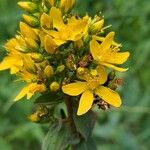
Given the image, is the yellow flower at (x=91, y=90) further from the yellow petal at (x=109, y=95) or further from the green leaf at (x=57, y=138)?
the green leaf at (x=57, y=138)

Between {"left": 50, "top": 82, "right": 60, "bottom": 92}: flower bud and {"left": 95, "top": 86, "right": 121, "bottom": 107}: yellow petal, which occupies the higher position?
{"left": 50, "top": 82, "right": 60, "bottom": 92}: flower bud

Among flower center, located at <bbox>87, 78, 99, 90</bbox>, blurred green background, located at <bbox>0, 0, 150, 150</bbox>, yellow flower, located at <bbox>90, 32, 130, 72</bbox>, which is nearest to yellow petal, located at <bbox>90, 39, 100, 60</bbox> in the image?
yellow flower, located at <bbox>90, 32, 130, 72</bbox>

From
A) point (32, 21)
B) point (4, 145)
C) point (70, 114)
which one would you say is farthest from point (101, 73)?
point (4, 145)

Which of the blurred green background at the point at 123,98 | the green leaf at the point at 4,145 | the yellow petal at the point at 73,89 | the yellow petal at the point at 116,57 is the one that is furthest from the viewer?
the blurred green background at the point at 123,98

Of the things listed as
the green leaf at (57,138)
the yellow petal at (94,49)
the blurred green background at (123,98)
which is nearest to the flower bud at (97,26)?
the yellow petal at (94,49)

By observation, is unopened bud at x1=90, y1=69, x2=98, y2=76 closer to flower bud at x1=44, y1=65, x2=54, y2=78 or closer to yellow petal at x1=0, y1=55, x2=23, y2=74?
flower bud at x1=44, y1=65, x2=54, y2=78

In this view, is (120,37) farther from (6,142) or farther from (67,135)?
(67,135)
